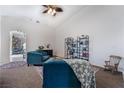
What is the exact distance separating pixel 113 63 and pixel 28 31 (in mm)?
5654

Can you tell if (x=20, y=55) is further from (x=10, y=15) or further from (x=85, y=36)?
(x=85, y=36)

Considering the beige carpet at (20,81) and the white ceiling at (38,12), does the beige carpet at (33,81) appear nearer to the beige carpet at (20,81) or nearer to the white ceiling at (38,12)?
the beige carpet at (20,81)

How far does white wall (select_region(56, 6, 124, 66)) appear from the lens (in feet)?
A: 22.4

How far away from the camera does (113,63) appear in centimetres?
709

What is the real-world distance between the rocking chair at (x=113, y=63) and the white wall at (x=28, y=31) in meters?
5.26

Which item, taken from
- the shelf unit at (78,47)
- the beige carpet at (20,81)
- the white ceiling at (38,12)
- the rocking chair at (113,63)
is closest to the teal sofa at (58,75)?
the beige carpet at (20,81)

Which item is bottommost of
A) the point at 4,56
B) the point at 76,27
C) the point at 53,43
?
the point at 4,56

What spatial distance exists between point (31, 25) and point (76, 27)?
284cm

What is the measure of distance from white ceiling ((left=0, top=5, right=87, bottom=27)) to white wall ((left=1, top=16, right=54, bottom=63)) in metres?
0.44

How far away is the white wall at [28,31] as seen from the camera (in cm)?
900

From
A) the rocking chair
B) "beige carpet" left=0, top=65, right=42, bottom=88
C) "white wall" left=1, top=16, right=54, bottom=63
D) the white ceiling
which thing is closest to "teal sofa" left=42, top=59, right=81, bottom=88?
"beige carpet" left=0, top=65, right=42, bottom=88

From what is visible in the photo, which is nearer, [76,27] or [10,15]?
[10,15]
